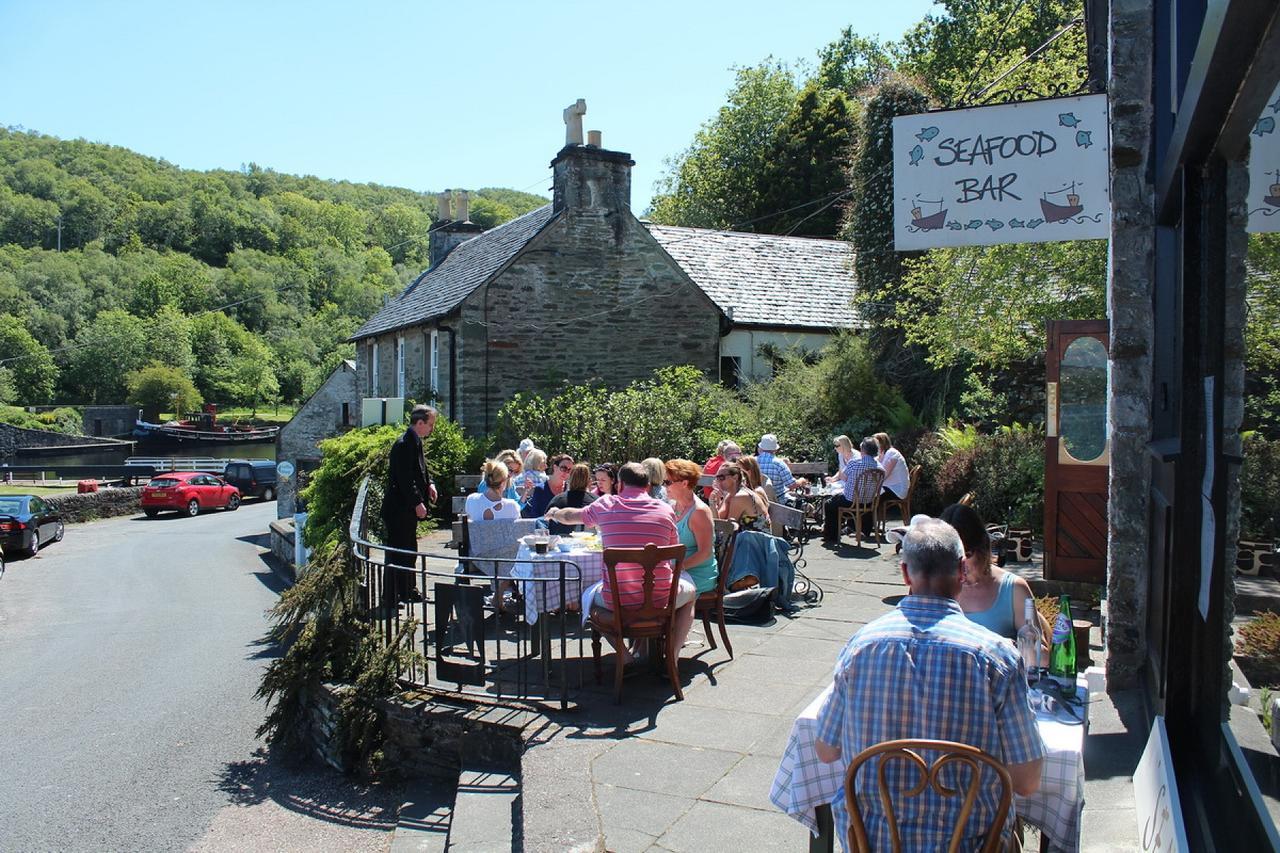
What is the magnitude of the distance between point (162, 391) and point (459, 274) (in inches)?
2628

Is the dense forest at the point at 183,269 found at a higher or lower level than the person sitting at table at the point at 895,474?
higher

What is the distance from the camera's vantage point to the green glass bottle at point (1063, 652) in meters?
3.88

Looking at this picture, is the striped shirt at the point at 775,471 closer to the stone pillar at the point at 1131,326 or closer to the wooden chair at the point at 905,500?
the wooden chair at the point at 905,500

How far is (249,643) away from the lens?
47.8 ft

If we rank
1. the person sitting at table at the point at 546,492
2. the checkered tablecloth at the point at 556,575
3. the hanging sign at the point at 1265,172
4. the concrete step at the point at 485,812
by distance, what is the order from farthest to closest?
the person sitting at table at the point at 546,492
the checkered tablecloth at the point at 556,575
the concrete step at the point at 485,812
the hanging sign at the point at 1265,172

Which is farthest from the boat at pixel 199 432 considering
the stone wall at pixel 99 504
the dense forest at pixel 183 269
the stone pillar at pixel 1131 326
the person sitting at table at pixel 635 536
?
the stone pillar at pixel 1131 326

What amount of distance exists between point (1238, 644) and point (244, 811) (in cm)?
714

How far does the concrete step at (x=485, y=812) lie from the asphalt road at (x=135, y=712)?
174cm

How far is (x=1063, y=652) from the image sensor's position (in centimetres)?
392

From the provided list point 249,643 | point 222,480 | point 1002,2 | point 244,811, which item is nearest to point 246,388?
point 222,480

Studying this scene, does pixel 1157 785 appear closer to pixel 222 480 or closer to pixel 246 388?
pixel 222 480

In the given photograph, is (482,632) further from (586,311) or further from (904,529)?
(586,311)

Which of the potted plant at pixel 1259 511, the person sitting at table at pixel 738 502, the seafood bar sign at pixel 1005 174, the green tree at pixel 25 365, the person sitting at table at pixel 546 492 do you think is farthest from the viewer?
the green tree at pixel 25 365

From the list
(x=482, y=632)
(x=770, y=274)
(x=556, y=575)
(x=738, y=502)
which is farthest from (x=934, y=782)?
(x=770, y=274)
